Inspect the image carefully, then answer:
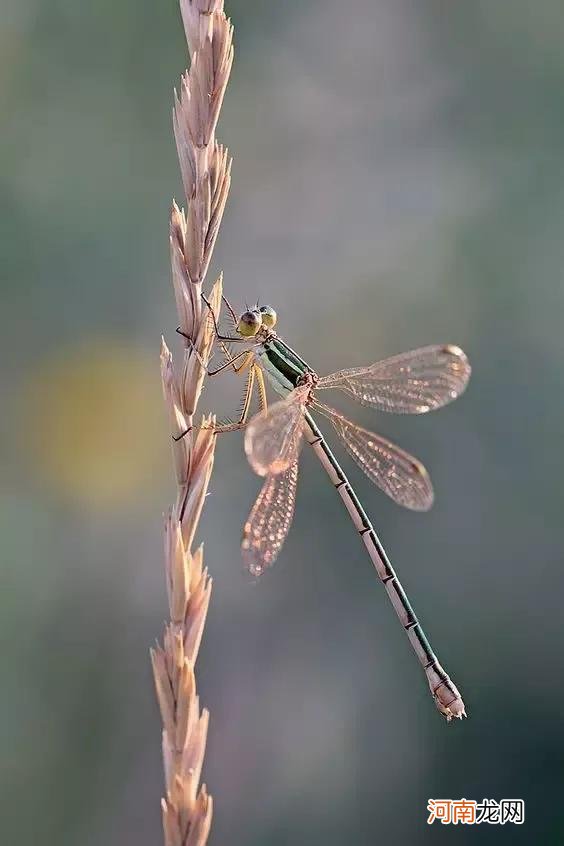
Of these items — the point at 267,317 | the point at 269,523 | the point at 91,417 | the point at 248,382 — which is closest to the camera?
the point at 269,523

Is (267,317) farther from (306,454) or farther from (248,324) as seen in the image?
(306,454)

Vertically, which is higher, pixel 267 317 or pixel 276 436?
pixel 267 317

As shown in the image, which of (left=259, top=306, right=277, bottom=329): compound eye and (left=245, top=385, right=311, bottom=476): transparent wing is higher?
(left=259, top=306, right=277, bottom=329): compound eye

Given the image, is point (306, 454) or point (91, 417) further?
point (91, 417)

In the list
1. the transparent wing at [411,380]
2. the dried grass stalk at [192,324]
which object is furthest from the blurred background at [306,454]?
the dried grass stalk at [192,324]

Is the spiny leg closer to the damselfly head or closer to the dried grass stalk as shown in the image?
the damselfly head

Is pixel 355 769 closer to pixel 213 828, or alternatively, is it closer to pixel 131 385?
pixel 213 828

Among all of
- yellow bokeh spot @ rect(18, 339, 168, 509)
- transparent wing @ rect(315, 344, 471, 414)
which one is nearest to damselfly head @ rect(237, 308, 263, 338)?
transparent wing @ rect(315, 344, 471, 414)

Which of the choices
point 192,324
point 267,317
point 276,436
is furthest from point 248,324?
point 192,324
